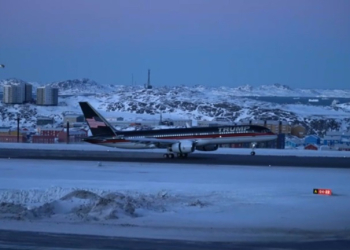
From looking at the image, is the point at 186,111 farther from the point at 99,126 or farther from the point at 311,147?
the point at 99,126

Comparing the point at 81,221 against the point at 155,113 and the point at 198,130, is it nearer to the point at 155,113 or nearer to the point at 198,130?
the point at 198,130

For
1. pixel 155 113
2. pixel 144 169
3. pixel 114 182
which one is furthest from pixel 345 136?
pixel 155 113

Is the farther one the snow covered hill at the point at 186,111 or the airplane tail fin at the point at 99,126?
the snow covered hill at the point at 186,111

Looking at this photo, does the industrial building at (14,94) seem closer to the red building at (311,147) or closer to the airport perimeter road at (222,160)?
the airport perimeter road at (222,160)

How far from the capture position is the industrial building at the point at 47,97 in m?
110

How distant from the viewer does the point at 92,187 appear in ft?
71.6

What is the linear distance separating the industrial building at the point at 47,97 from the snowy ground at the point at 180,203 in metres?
84.1

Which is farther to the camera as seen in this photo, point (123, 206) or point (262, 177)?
point (262, 177)

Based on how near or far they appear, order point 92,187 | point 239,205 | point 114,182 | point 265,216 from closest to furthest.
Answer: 1. point 265,216
2. point 239,205
3. point 92,187
4. point 114,182

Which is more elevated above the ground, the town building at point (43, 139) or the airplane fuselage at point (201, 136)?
the airplane fuselage at point (201, 136)

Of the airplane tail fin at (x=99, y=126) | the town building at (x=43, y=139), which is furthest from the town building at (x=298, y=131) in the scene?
the airplane tail fin at (x=99, y=126)

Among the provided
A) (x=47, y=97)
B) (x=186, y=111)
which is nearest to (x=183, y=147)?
(x=186, y=111)

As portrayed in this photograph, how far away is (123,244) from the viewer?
1190 cm

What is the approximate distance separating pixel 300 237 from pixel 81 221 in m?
5.72
